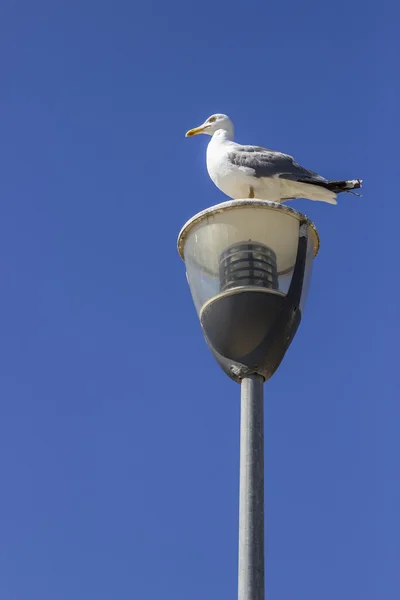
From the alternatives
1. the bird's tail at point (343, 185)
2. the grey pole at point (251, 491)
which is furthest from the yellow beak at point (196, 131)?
the grey pole at point (251, 491)

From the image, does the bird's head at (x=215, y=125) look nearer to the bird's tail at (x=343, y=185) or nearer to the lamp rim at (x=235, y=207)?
the bird's tail at (x=343, y=185)

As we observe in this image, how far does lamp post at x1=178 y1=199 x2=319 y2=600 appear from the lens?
523 cm

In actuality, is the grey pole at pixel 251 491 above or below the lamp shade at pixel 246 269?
below

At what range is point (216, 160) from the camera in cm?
838

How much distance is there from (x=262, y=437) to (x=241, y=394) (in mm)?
316

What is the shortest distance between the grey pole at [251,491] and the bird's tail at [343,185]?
104 inches

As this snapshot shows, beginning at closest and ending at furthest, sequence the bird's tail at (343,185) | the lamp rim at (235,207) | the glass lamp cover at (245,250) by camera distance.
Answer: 1. the glass lamp cover at (245,250)
2. the lamp rim at (235,207)
3. the bird's tail at (343,185)

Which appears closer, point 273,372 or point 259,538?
point 259,538

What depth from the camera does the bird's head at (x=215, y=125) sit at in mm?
10117

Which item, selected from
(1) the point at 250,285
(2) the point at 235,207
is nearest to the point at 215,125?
(2) the point at 235,207

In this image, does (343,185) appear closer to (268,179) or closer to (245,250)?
(268,179)

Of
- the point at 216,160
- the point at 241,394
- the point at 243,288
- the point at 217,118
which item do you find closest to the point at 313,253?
the point at 243,288

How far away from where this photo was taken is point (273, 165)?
26.3ft

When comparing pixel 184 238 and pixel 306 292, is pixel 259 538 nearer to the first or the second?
pixel 306 292
